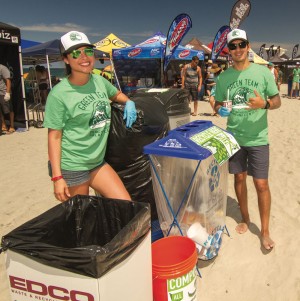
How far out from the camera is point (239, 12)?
930 centimetres

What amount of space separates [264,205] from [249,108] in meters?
0.83

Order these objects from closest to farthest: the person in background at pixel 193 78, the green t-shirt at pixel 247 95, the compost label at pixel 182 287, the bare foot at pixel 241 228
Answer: the compost label at pixel 182 287
the green t-shirt at pixel 247 95
the bare foot at pixel 241 228
the person in background at pixel 193 78

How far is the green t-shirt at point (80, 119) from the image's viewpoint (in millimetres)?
1859

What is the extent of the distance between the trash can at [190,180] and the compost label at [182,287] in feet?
1.70

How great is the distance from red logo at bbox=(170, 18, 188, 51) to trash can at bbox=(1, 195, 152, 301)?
951 centimetres

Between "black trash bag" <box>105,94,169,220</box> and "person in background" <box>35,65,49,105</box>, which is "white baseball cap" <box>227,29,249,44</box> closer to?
"black trash bag" <box>105,94,169,220</box>

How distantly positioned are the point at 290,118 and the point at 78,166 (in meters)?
8.77

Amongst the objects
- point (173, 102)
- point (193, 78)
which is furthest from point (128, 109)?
point (193, 78)

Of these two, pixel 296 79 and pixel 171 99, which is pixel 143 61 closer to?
pixel 296 79

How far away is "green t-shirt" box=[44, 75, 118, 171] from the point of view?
6.10 feet

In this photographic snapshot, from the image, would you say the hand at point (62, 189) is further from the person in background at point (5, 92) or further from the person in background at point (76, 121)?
the person in background at point (5, 92)

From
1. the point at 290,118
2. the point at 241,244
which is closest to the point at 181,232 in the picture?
the point at 241,244

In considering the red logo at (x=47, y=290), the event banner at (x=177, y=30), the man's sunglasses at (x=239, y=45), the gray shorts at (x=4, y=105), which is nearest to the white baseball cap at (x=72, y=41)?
the man's sunglasses at (x=239, y=45)

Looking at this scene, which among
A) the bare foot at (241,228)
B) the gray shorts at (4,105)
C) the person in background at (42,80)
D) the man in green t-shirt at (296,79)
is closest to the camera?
the bare foot at (241,228)
